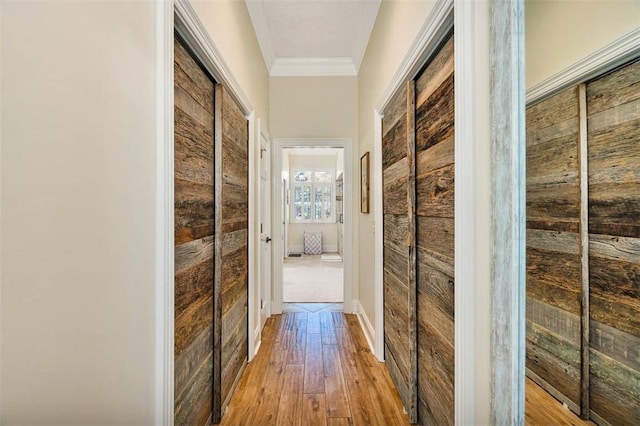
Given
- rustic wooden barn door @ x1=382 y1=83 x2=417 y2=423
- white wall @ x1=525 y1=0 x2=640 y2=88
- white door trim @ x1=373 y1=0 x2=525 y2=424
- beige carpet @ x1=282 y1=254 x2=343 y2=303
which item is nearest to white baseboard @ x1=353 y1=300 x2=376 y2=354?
rustic wooden barn door @ x1=382 y1=83 x2=417 y2=423

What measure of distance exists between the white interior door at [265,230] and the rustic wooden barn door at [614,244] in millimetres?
2704

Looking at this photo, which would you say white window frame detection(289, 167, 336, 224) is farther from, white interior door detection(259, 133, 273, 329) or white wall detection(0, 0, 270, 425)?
white wall detection(0, 0, 270, 425)

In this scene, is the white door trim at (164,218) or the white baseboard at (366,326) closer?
the white door trim at (164,218)

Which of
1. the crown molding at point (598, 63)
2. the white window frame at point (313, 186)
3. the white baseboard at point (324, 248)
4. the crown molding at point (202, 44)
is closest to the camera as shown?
the crown molding at point (598, 63)

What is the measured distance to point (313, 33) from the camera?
2912mm

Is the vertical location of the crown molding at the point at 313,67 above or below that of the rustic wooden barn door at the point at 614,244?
above

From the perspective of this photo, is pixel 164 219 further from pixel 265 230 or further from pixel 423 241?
pixel 265 230

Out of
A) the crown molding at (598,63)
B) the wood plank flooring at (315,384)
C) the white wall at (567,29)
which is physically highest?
the white wall at (567,29)

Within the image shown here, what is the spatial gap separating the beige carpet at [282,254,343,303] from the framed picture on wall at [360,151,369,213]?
159 centimetres

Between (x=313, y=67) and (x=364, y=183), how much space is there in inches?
60.4

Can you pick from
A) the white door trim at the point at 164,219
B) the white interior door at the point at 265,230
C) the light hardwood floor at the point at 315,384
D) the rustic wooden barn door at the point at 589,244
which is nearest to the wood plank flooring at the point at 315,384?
the light hardwood floor at the point at 315,384

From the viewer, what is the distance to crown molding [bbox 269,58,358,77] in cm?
341

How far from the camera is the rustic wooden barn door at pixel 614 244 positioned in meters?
0.51

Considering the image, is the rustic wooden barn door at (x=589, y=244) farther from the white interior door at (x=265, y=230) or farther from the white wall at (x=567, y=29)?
the white interior door at (x=265, y=230)
